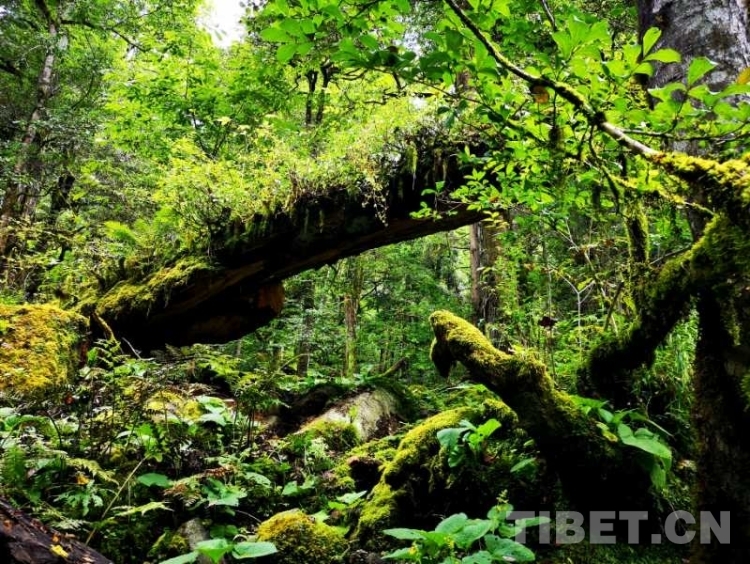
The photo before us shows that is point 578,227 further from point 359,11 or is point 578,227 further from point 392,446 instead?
point 359,11

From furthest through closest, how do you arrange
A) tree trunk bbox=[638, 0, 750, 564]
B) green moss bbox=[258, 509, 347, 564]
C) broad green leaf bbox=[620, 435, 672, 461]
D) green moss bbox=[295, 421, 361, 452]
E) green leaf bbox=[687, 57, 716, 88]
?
green moss bbox=[295, 421, 361, 452], green moss bbox=[258, 509, 347, 564], broad green leaf bbox=[620, 435, 672, 461], tree trunk bbox=[638, 0, 750, 564], green leaf bbox=[687, 57, 716, 88]

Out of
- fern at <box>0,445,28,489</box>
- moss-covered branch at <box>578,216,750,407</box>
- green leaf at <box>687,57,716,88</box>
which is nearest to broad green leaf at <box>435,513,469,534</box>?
moss-covered branch at <box>578,216,750,407</box>

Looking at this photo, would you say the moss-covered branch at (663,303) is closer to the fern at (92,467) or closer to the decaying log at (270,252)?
the decaying log at (270,252)

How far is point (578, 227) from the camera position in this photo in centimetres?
1008

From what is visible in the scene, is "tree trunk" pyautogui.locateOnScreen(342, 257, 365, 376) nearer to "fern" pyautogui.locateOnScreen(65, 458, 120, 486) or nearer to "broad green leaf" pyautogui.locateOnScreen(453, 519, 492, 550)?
"fern" pyautogui.locateOnScreen(65, 458, 120, 486)

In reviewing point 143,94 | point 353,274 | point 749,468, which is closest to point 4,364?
point 749,468

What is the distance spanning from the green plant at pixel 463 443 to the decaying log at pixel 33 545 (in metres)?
2.19

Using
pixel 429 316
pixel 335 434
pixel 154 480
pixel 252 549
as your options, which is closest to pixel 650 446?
pixel 429 316

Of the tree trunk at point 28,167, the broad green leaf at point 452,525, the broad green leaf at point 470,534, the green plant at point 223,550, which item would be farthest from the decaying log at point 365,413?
the tree trunk at point 28,167

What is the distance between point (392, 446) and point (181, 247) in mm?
4614

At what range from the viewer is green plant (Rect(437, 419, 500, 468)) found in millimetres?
3213

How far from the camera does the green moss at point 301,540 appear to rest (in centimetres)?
312

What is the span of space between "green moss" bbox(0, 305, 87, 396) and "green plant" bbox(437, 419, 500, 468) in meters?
3.52

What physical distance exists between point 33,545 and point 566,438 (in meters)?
2.90
